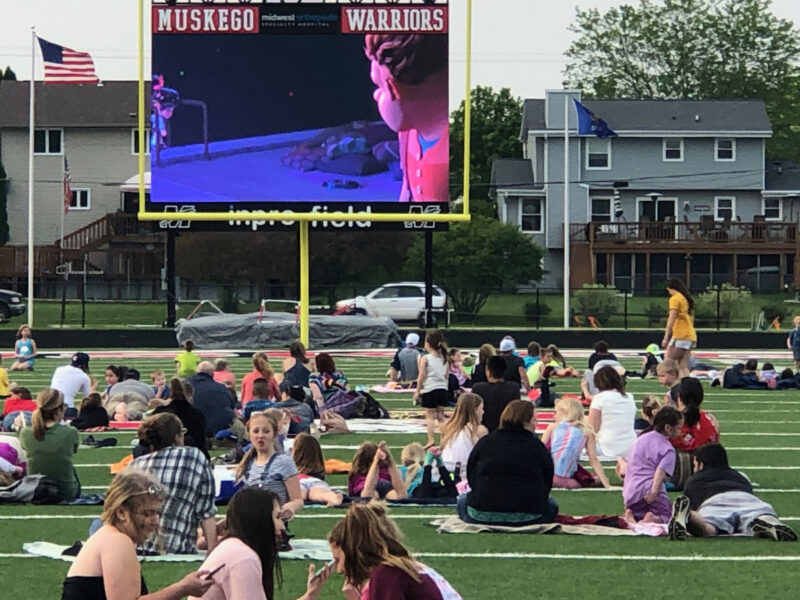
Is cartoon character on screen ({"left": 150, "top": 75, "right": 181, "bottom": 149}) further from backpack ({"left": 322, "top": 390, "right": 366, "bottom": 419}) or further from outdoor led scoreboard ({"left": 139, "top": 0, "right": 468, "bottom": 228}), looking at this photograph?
backpack ({"left": 322, "top": 390, "right": 366, "bottom": 419})

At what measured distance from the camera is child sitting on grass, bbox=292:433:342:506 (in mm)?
13914

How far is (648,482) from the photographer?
13.0 m

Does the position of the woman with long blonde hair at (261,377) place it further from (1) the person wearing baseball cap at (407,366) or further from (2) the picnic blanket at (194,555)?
(2) the picnic blanket at (194,555)

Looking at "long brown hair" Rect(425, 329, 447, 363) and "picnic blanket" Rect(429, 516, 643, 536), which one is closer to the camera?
"picnic blanket" Rect(429, 516, 643, 536)

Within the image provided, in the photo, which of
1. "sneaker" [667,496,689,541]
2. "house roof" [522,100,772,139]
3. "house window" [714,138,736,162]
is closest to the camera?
"sneaker" [667,496,689,541]

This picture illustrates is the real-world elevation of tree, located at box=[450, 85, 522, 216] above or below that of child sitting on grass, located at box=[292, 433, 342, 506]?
above

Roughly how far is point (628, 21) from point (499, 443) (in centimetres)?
7892

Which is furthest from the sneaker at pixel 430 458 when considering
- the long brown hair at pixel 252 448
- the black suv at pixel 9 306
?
the black suv at pixel 9 306

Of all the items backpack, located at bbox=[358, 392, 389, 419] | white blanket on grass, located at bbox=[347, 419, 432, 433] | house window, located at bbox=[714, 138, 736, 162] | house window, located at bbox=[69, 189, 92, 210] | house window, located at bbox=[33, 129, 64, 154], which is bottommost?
white blanket on grass, located at bbox=[347, 419, 432, 433]

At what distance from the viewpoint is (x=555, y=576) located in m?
10.7

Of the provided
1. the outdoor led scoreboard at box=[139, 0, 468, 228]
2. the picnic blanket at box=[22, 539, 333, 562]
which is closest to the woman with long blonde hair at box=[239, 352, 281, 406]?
the picnic blanket at box=[22, 539, 333, 562]

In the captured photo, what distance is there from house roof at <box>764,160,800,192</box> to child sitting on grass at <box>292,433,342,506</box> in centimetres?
6002

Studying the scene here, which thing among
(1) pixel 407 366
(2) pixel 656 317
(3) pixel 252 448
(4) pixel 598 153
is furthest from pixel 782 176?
(3) pixel 252 448

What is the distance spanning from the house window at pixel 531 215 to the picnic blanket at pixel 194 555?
59801 millimetres
